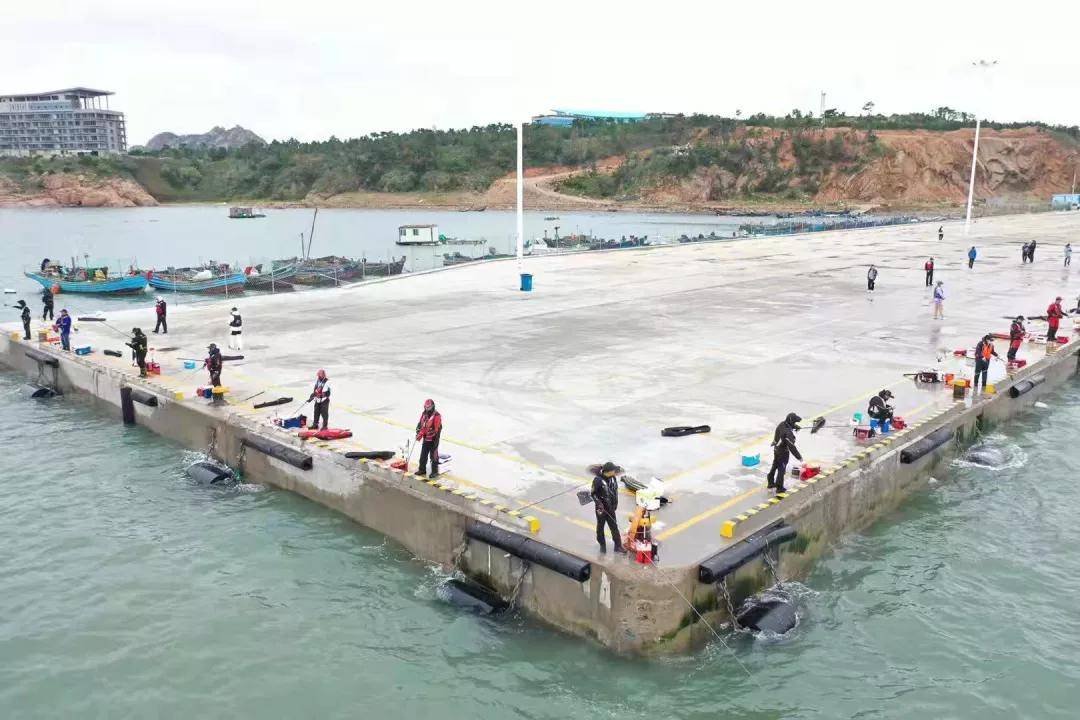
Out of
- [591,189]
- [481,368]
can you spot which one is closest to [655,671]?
[481,368]

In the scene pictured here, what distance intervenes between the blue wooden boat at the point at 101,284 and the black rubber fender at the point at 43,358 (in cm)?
2876

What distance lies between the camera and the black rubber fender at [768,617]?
13.1 m

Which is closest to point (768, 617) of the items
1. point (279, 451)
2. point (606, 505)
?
point (606, 505)

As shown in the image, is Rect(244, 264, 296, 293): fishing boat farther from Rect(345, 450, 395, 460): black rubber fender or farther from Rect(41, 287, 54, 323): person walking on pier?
Rect(345, 450, 395, 460): black rubber fender

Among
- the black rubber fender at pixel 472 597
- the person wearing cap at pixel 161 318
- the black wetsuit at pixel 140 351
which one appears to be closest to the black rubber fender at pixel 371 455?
the black rubber fender at pixel 472 597

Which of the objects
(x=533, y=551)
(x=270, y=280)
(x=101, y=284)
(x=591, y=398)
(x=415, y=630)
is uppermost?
(x=591, y=398)

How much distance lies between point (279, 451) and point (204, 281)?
3936cm

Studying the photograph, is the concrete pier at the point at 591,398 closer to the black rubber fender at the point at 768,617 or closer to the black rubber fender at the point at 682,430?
the black rubber fender at the point at 682,430

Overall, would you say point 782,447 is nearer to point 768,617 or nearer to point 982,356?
point 768,617

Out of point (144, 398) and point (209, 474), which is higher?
point (144, 398)

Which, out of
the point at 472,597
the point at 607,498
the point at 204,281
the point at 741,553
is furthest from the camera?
the point at 204,281

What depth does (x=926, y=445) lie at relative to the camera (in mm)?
18266

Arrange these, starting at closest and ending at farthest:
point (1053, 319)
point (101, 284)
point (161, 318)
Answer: point (1053, 319) < point (161, 318) < point (101, 284)

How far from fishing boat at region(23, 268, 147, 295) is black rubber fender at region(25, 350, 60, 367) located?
1136 inches
